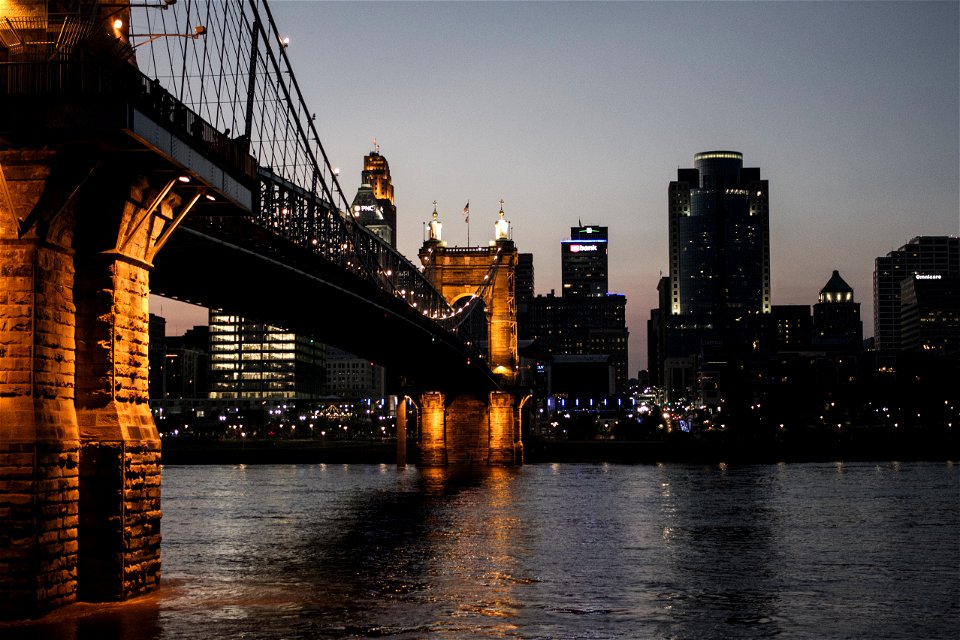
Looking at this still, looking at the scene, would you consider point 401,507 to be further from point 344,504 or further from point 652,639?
point 652,639

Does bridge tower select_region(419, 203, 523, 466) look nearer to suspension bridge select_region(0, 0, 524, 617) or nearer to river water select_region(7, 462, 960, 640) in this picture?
river water select_region(7, 462, 960, 640)

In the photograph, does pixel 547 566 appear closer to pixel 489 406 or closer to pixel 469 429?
pixel 489 406

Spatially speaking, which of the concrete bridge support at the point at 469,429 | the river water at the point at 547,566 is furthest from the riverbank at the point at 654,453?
the river water at the point at 547,566

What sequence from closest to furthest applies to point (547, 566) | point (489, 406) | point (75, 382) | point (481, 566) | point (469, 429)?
point (75, 382) < point (481, 566) < point (547, 566) < point (489, 406) < point (469, 429)

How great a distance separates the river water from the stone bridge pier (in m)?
1.07

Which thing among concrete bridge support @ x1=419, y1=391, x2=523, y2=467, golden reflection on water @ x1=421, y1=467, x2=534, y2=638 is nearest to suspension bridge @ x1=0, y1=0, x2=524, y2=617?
golden reflection on water @ x1=421, y1=467, x2=534, y2=638

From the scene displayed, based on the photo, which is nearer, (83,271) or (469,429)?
(83,271)

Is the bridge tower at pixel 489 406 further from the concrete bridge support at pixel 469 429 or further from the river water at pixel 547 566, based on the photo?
the river water at pixel 547 566

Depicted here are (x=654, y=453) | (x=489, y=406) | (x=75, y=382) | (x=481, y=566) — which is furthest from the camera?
(x=654, y=453)

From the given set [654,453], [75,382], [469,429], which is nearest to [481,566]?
[75,382]

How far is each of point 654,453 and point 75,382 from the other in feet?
383

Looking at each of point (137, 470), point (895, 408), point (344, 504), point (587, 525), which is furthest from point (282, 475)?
point (895, 408)

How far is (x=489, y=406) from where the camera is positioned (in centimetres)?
10962

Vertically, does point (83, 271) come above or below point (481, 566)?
above
